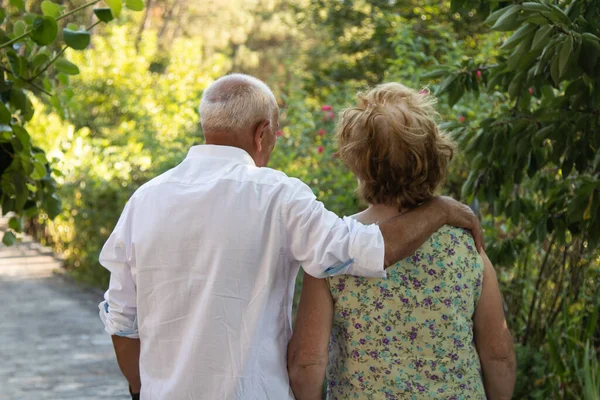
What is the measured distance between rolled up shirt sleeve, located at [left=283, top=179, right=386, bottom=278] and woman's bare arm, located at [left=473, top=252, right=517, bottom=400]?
0.37m

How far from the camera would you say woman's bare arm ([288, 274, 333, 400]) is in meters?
2.46

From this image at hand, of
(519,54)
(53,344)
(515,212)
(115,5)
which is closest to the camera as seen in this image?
(519,54)

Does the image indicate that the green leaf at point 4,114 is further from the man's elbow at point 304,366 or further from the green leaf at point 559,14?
the green leaf at point 559,14

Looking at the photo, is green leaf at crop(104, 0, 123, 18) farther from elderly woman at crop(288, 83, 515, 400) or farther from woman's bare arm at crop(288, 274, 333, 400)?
woman's bare arm at crop(288, 274, 333, 400)

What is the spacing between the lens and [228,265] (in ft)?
7.64

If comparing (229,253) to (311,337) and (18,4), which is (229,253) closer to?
(311,337)

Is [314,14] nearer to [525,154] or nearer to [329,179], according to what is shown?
[329,179]

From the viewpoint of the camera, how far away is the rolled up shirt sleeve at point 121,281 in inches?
97.2

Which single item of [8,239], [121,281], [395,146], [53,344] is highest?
[395,146]

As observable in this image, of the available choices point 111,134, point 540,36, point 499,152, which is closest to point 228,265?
point 540,36

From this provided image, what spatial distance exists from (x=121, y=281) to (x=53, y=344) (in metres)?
5.51

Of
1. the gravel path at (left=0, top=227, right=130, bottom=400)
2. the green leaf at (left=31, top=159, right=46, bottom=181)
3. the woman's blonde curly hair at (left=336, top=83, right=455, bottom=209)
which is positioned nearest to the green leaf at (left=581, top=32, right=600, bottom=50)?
the woman's blonde curly hair at (left=336, top=83, right=455, bottom=209)

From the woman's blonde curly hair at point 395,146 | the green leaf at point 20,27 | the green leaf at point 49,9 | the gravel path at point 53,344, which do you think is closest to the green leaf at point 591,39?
the woman's blonde curly hair at point 395,146

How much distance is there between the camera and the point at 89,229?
37.2 ft
